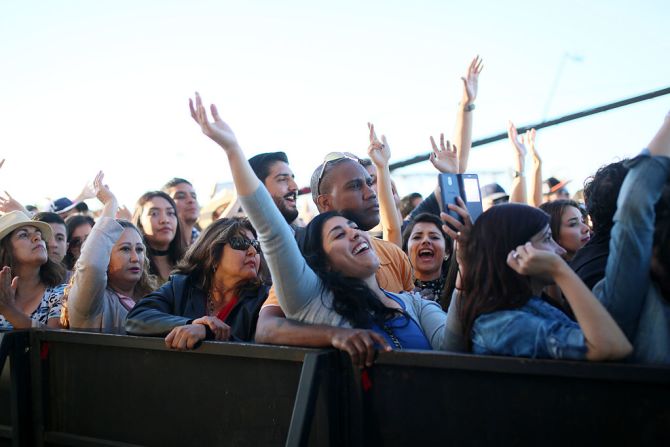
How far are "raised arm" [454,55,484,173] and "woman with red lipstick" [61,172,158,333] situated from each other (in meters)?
2.08

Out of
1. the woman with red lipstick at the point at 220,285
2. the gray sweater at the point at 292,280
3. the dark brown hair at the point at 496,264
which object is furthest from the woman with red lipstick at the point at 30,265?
the dark brown hair at the point at 496,264

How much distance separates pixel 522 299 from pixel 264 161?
9.05ft

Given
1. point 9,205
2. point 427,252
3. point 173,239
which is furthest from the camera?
point 9,205

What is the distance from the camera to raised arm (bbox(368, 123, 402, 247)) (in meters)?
4.75

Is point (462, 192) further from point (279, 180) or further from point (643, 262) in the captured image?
point (279, 180)

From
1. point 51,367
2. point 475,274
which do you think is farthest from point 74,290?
point 475,274

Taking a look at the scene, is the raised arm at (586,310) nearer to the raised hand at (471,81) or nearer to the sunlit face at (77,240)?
the raised hand at (471,81)

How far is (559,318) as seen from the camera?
2.35m

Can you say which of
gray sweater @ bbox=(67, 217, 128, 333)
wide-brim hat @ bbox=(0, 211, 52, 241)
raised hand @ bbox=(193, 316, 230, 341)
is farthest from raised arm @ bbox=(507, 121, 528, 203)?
wide-brim hat @ bbox=(0, 211, 52, 241)

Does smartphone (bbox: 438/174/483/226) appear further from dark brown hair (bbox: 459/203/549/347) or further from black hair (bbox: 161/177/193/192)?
black hair (bbox: 161/177/193/192)

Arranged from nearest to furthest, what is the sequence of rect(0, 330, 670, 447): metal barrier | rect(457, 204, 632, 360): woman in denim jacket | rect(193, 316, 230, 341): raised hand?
rect(0, 330, 670, 447): metal barrier, rect(457, 204, 632, 360): woman in denim jacket, rect(193, 316, 230, 341): raised hand

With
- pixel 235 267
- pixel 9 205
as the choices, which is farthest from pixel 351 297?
pixel 9 205

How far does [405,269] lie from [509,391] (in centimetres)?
191

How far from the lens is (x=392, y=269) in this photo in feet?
12.9
